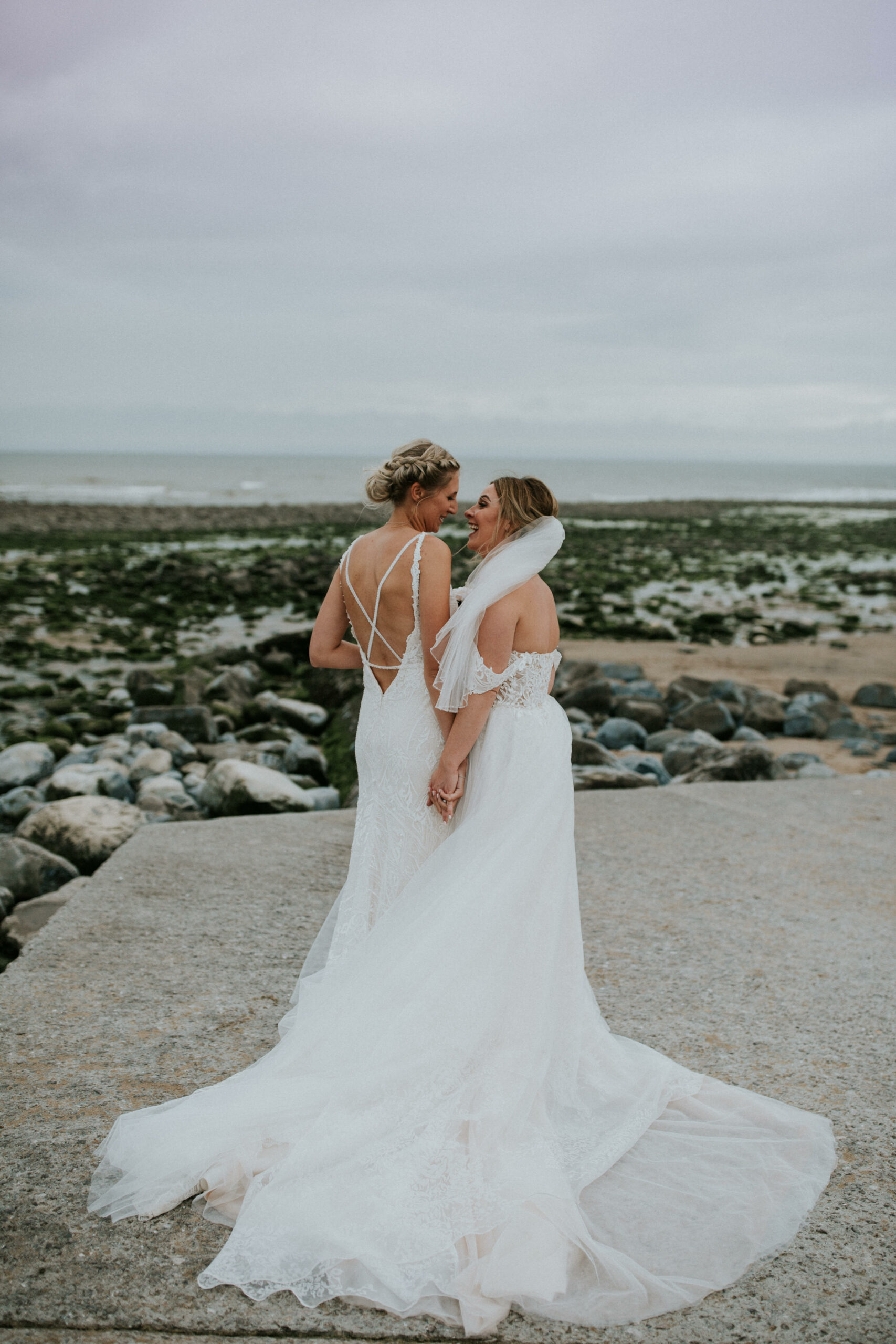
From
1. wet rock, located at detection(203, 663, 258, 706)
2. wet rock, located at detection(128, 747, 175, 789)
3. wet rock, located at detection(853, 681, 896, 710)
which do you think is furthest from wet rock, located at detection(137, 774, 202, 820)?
wet rock, located at detection(853, 681, 896, 710)

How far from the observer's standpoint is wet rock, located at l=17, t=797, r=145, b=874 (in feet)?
19.9

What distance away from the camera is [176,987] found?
13.3 feet

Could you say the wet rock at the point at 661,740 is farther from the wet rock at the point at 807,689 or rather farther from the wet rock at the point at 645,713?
the wet rock at the point at 807,689

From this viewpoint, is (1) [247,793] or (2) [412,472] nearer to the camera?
(2) [412,472]

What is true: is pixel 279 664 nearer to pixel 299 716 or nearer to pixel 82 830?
pixel 299 716

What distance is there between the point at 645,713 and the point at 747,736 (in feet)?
3.53

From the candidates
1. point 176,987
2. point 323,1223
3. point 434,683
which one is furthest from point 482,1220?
point 176,987

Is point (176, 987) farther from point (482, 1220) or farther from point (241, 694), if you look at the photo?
point (241, 694)

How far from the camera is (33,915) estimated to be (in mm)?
Result: 5168

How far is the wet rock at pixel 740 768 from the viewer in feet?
25.6

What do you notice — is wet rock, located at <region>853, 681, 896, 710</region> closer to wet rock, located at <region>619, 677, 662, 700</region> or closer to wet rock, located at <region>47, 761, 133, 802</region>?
wet rock, located at <region>619, 677, 662, 700</region>

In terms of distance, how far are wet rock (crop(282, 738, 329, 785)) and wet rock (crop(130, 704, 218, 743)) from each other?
4.59 feet

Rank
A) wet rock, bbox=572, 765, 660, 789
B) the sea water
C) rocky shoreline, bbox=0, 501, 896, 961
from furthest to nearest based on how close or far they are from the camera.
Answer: the sea water < wet rock, bbox=572, 765, 660, 789 < rocky shoreline, bbox=0, 501, 896, 961

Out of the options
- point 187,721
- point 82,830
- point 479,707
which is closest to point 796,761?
point 187,721
